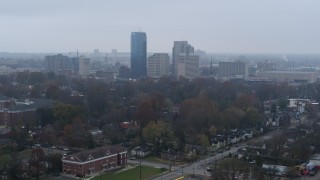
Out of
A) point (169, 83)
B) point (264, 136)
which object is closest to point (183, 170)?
point (264, 136)

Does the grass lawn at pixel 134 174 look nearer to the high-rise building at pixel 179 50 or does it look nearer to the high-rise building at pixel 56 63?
the high-rise building at pixel 179 50

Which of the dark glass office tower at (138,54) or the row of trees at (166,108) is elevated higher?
the dark glass office tower at (138,54)

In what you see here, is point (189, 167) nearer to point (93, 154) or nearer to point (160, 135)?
point (160, 135)

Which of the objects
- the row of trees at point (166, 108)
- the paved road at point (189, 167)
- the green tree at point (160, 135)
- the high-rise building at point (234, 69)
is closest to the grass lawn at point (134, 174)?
the paved road at point (189, 167)

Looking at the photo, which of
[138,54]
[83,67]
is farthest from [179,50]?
[83,67]

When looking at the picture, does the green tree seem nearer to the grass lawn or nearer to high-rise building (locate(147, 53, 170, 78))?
the grass lawn

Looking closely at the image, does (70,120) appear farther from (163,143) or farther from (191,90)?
(191,90)

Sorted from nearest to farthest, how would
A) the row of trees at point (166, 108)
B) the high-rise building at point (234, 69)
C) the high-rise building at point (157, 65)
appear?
the row of trees at point (166, 108)
the high-rise building at point (157, 65)
the high-rise building at point (234, 69)

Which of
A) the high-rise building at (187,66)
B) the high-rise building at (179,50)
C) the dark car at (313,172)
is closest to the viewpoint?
the dark car at (313,172)
